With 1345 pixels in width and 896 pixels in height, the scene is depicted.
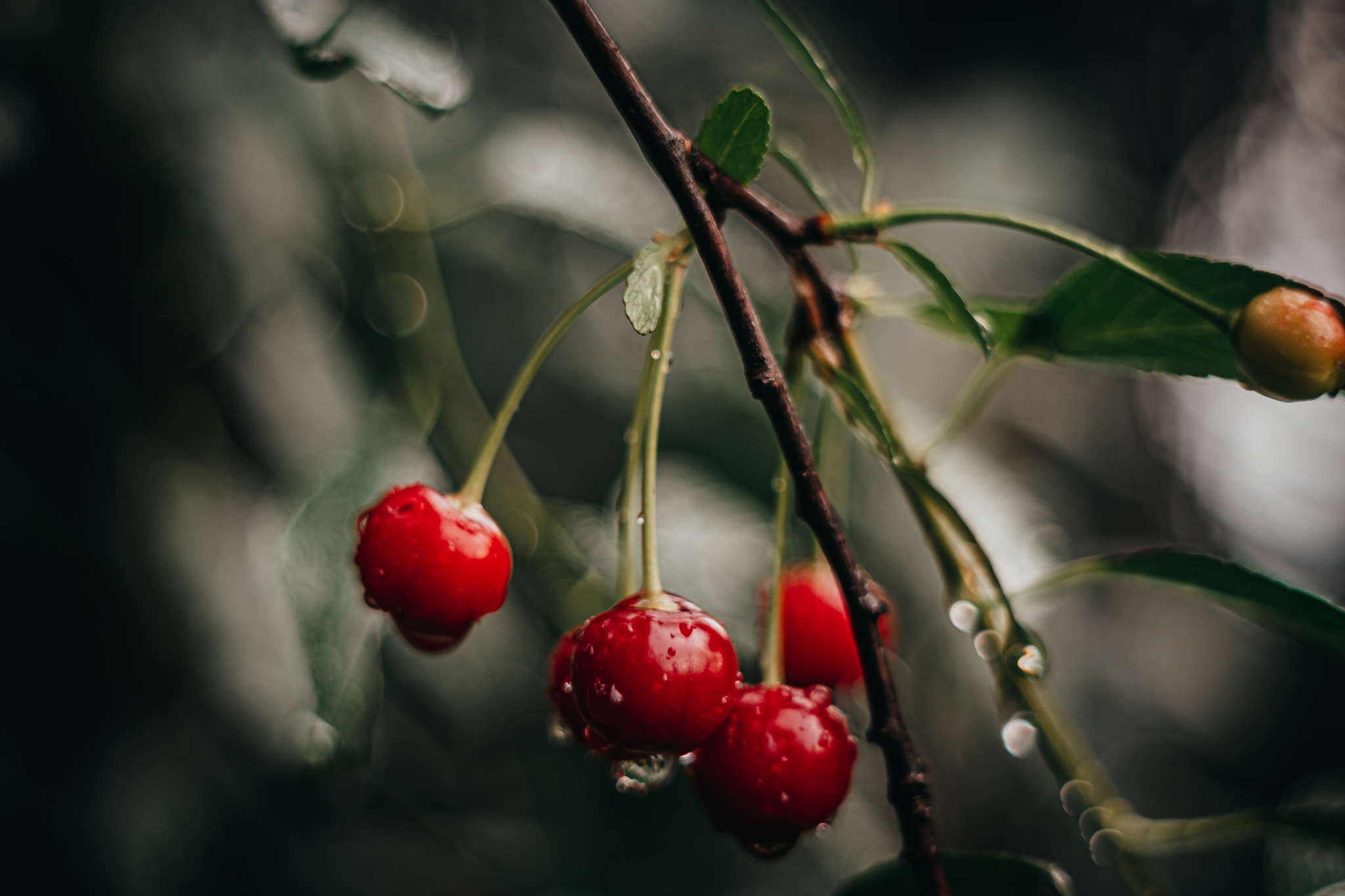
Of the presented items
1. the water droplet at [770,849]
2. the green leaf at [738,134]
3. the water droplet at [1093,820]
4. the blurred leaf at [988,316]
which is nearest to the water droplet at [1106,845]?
the water droplet at [1093,820]

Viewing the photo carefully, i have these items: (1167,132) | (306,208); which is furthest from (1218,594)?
(1167,132)

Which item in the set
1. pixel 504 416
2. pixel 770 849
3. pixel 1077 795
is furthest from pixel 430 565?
pixel 1077 795

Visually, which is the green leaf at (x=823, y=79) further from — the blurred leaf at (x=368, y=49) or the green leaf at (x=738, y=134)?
the blurred leaf at (x=368, y=49)

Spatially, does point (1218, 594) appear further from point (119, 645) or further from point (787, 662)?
point (119, 645)

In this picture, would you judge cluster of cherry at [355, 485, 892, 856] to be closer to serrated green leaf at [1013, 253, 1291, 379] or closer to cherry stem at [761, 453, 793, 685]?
cherry stem at [761, 453, 793, 685]

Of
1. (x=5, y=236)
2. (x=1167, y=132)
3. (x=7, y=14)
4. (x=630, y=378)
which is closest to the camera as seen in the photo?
(x=7, y=14)

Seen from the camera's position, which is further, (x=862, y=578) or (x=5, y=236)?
(x=5, y=236)
